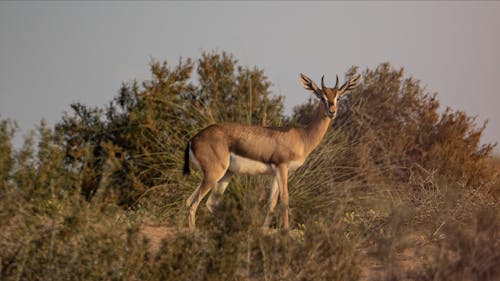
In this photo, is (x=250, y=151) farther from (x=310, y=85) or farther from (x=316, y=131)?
(x=310, y=85)

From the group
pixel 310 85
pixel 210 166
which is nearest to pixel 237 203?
pixel 210 166

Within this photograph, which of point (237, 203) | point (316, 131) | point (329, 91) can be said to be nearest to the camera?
point (237, 203)

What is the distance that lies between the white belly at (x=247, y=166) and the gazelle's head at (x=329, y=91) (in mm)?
1302

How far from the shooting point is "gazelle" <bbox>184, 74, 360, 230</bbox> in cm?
1001

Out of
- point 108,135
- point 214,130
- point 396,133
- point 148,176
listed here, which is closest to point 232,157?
point 214,130

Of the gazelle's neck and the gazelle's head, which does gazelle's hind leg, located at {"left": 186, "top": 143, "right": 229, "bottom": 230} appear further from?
the gazelle's head

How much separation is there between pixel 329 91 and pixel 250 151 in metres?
1.58

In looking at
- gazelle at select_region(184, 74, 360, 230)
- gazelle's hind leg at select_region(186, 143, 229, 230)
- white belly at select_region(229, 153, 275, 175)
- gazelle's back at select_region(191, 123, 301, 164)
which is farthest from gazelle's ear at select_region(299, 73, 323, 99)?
gazelle's hind leg at select_region(186, 143, 229, 230)

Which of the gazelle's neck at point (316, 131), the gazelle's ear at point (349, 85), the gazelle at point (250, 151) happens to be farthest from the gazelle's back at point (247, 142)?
the gazelle's ear at point (349, 85)

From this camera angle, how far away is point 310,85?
1064cm

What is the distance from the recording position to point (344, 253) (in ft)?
19.1

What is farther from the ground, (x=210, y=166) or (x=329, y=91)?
(x=329, y=91)

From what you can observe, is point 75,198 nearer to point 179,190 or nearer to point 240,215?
point 240,215

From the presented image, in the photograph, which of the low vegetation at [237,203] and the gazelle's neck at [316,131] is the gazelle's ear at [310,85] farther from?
the low vegetation at [237,203]
